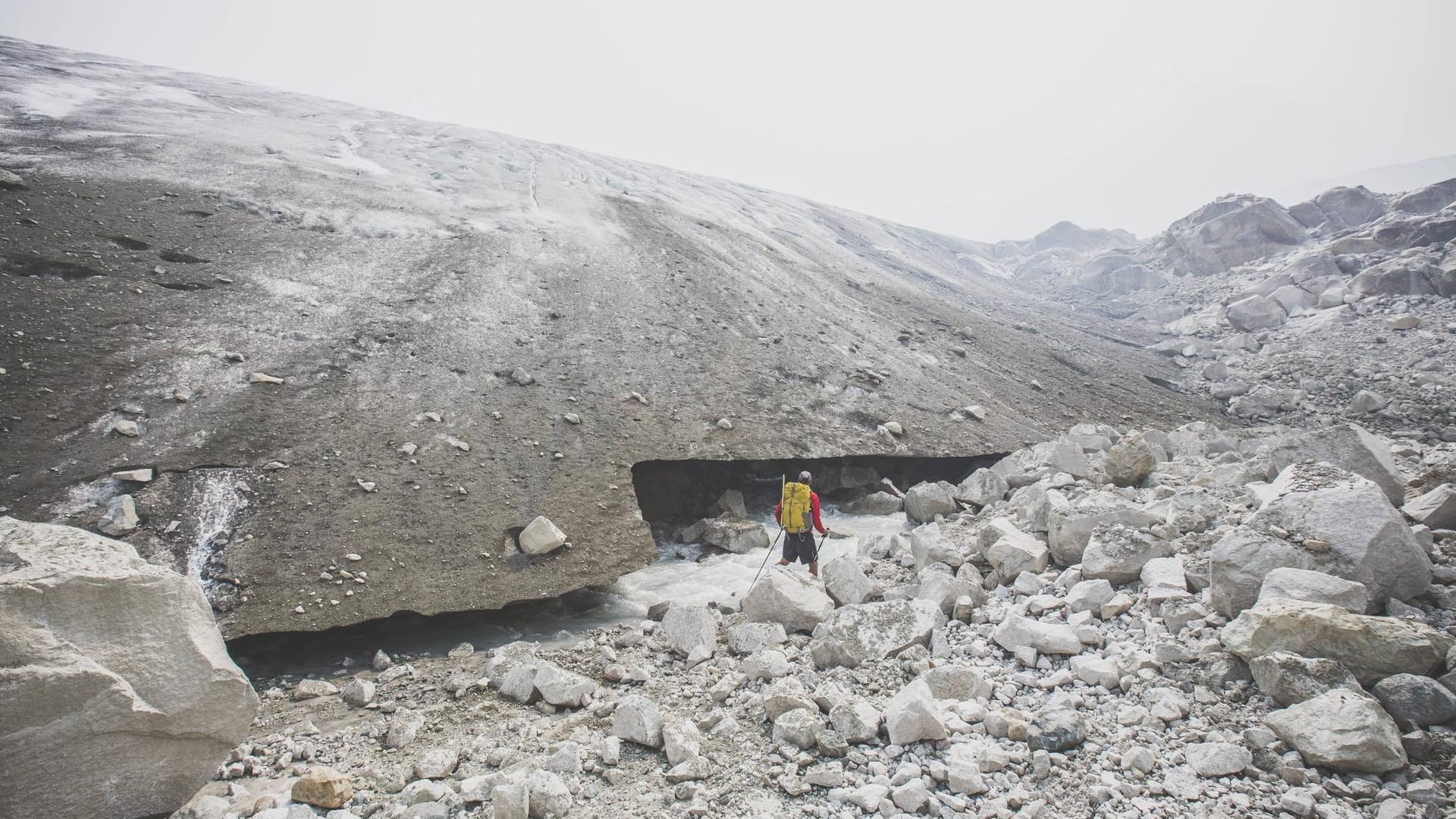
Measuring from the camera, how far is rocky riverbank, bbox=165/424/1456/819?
2.67 metres

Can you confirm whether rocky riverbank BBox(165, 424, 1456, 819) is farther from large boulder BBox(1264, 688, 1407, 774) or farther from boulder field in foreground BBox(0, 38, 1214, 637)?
boulder field in foreground BBox(0, 38, 1214, 637)

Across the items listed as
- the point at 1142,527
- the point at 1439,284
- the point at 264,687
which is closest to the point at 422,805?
the point at 264,687

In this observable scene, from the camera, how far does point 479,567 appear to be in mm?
6176

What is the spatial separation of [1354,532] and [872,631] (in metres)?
2.75

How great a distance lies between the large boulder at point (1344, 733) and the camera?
2.47m

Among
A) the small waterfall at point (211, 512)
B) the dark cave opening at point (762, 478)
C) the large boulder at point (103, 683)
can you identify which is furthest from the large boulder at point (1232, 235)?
the large boulder at point (103, 683)

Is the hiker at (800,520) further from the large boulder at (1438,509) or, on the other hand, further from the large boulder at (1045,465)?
the large boulder at (1438,509)

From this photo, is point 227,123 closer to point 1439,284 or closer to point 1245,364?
point 1245,364

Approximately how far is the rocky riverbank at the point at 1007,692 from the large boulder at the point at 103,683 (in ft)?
1.25

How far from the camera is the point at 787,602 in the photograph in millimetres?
5004

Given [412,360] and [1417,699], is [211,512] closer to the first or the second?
[412,360]

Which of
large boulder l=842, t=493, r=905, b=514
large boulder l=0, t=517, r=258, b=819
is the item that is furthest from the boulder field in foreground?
large boulder l=0, t=517, r=258, b=819

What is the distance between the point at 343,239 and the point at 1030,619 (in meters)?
12.6

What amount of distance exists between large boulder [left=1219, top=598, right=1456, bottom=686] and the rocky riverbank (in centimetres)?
1
